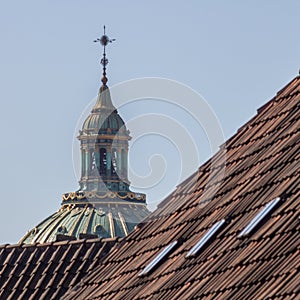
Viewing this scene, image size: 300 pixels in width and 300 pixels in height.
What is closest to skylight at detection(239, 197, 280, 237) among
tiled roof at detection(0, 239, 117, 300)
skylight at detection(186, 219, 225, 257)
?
skylight at detection(186, 219, 225, 257)

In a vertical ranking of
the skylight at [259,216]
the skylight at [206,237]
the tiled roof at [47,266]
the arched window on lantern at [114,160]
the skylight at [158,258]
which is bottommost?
the skylight at [259,216]

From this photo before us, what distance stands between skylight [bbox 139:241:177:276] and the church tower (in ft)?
231

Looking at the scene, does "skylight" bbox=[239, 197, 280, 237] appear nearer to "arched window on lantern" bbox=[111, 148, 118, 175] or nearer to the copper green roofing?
"arched window on lantern" bbox=[111, 148, 118, 175]

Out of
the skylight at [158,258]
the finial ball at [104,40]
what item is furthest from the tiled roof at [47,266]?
the finial ball at [104,40]

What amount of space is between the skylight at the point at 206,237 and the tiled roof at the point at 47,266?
7619mm

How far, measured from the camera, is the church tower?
343 ft

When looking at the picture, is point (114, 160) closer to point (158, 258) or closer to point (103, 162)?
point (103, 162)

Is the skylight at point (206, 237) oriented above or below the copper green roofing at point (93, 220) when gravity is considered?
below

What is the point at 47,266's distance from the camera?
125ft

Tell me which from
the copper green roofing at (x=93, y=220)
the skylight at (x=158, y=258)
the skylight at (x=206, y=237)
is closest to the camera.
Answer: the skylight at (x=206, y=237)

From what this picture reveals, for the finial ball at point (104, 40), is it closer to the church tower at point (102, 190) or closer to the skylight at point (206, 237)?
the church tower at point (102, 190)

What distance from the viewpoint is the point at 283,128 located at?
3011cm

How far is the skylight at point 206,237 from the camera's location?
94.2ft

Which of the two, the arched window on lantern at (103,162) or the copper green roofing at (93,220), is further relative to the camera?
the copper green roofing at (93,220)
